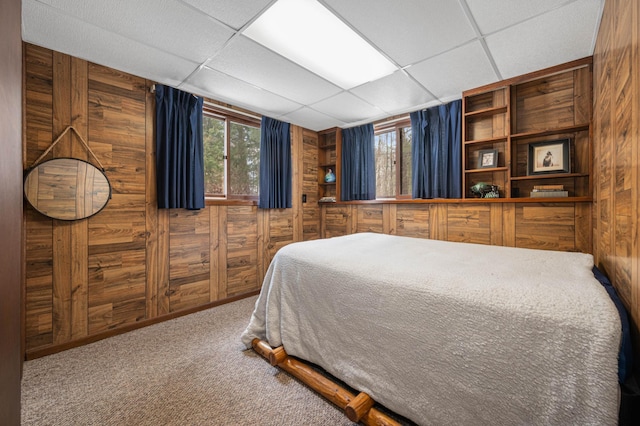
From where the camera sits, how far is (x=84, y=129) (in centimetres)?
218

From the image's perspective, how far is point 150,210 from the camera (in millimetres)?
2543

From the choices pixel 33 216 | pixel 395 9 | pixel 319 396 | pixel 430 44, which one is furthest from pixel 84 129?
pixel 430 44

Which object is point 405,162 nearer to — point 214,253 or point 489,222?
point 489,222

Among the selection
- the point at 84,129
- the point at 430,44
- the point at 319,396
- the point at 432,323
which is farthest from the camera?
the point at 84,129

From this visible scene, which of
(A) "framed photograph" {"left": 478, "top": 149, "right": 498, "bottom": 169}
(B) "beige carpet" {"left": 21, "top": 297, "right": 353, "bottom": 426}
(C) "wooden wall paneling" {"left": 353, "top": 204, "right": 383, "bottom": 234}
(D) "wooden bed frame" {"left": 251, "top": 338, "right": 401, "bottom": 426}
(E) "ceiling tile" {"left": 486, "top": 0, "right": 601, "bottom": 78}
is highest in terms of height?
(E) "ceiling tile" {"left": 486, "top": 0, "right": 601, "bottom": 78}

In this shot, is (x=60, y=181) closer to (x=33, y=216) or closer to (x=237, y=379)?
(x=33, y=216)

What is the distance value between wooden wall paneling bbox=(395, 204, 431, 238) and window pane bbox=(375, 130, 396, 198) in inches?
15.1

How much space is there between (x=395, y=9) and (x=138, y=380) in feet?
9.69

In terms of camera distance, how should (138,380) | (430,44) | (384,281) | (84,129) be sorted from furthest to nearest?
(84,129)
(430,44)
(138,380)
(384,281)

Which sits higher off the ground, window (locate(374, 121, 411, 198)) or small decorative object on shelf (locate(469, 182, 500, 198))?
→ window (locate(374, 121, 411, 198))

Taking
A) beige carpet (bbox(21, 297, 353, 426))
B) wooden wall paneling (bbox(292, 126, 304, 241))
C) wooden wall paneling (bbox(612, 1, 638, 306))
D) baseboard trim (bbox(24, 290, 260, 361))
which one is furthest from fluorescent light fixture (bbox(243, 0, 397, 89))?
baseboard trim (bbox(24, 290, 260, 361))

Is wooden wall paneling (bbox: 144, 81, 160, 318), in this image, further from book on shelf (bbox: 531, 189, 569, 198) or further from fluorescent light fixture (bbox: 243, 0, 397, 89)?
book on shelf (bbox: 531, 189, 569, 198)

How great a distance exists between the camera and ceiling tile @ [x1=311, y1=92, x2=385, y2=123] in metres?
2.96

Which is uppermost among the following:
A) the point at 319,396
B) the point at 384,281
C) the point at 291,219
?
the point at 291,219
